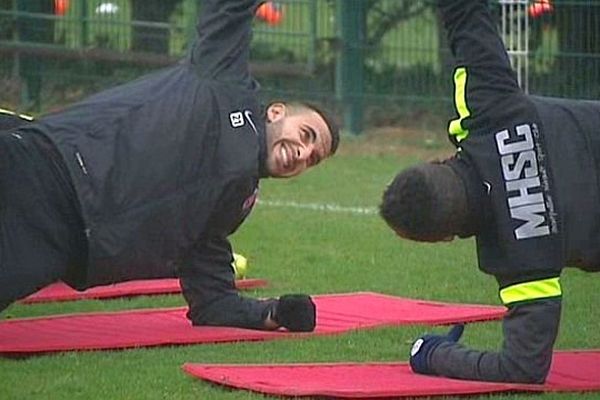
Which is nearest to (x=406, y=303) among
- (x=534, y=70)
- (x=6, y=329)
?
(x=6, y=329)

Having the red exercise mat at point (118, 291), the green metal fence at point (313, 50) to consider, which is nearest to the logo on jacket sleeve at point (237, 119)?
the red exercise mat at point (118, 291)

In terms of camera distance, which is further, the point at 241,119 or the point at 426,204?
the point at 241,119

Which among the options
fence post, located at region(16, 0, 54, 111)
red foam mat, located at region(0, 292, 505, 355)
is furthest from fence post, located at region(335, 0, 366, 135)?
red foam mat, located at region(0, 292, 505, 355)

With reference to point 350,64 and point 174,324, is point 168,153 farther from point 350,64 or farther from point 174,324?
point 350,64

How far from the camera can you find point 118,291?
8.80 m

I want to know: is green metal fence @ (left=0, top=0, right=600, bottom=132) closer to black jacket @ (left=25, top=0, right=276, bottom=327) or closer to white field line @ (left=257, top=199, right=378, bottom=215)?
white field line @ (left=257, top=199, right=378, bottom=215)

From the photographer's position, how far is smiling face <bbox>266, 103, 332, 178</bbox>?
6547 millimetres

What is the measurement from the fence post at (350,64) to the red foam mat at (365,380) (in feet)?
32.0

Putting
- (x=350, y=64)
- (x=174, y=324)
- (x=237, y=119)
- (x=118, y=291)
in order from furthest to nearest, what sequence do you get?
1. (x=350, y=64)
2. (x=118, y=291)
3. (x=174, y=324)
4. (x=237, y=119)

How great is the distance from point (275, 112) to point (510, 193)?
929 mm

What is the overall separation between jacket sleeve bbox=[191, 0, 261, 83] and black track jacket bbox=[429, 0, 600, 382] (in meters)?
0.70

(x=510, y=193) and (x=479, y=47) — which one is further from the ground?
(x=479, y=47)

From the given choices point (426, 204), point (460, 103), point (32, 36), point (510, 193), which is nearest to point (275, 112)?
point (460, 103)

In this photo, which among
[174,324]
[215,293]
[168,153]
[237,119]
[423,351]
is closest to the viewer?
[168,153]
